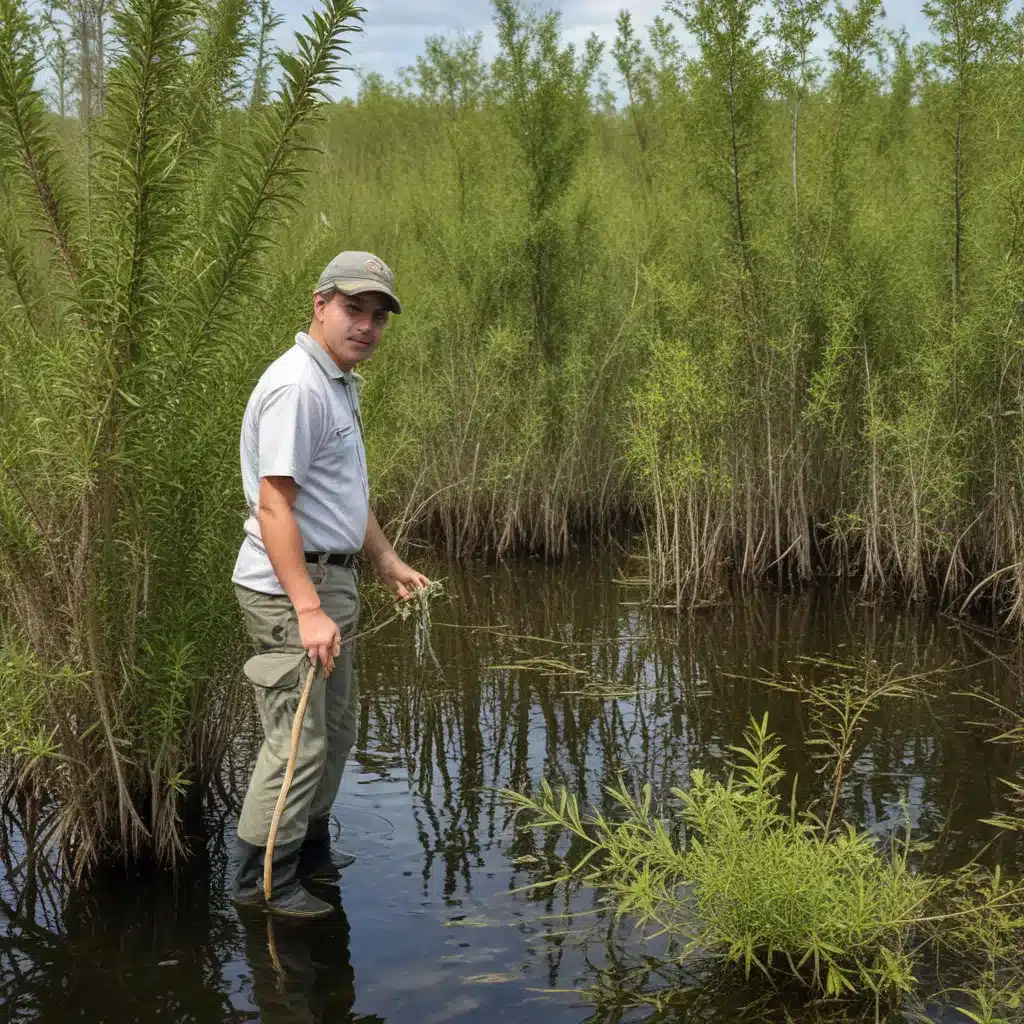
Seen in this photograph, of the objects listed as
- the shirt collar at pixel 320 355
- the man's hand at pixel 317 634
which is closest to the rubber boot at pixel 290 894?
the man's hand at pixel 317 634

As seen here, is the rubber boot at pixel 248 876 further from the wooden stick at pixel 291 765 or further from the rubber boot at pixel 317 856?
the rubber boot at pixel 317 856

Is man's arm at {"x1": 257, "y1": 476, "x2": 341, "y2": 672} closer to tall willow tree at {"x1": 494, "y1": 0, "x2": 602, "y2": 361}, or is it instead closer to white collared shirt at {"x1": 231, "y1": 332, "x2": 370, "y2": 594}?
white collared shirt at {"x1": 231, "y1": 332, "x2": 370, "y2": 594}

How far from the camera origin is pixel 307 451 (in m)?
3.26

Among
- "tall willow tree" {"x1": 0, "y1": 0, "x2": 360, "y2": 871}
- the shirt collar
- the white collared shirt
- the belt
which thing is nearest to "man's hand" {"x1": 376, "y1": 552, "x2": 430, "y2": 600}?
the belt

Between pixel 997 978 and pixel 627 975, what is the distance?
1057 mm

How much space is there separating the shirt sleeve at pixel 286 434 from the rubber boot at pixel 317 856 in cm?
134

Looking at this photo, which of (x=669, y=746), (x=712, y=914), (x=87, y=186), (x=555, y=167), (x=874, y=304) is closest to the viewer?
(x=712, y=914)

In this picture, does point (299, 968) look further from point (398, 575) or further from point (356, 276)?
point (356, 276)

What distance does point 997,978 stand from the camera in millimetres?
3160

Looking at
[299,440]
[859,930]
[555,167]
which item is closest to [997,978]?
[859,930]

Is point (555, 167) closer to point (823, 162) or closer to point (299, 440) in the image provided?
point (823, 162)

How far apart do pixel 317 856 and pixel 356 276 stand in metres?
2.03

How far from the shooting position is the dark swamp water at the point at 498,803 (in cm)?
320

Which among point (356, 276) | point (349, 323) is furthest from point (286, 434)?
point (356, 276)
